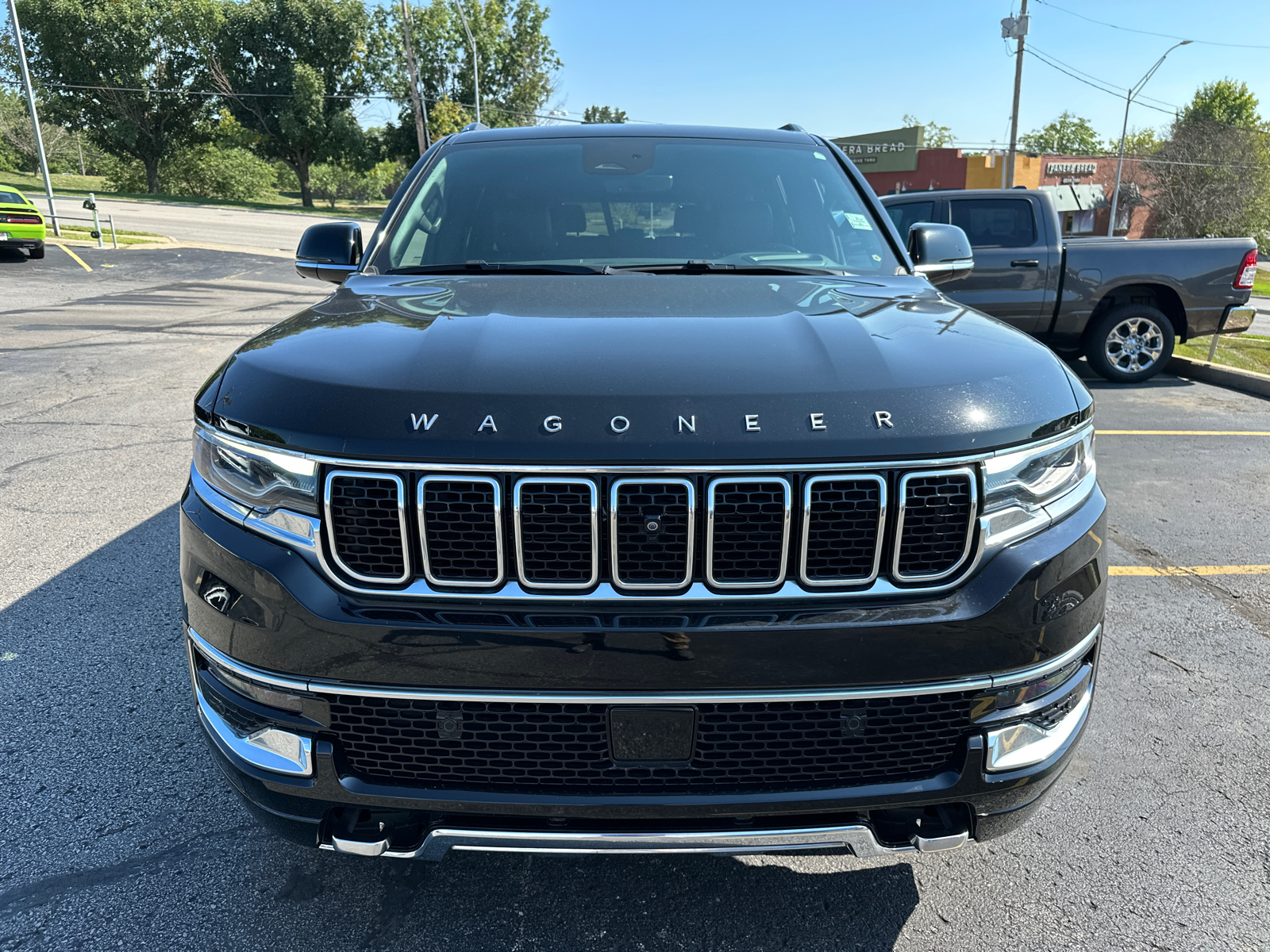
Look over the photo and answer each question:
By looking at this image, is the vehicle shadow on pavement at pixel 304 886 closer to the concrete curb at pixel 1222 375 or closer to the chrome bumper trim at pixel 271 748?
the chrome bumper trim at pixel 271 748

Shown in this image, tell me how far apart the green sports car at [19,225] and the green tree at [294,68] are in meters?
34.1

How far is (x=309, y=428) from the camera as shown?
1.77 metres

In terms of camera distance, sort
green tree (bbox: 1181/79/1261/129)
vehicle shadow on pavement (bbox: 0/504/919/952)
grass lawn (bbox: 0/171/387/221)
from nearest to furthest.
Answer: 1. vehicle shadow on pavement (bbox: 0/504/919/952)
2. grass lawn (bbox: 0/171/387/221)
3. green tree (bbox: 1181/79/1261/129)

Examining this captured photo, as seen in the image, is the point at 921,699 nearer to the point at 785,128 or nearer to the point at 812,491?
the point at 812,491

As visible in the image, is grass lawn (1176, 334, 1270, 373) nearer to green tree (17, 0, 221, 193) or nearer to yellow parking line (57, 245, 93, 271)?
yellow parking line (57, 245, 93, 271)

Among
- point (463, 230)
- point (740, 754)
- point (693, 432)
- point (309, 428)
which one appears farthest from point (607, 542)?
point (463, 230)

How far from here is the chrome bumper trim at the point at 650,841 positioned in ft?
5.82

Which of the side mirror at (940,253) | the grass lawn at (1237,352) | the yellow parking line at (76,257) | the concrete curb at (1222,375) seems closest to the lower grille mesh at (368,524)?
the side mirror at (940,253)

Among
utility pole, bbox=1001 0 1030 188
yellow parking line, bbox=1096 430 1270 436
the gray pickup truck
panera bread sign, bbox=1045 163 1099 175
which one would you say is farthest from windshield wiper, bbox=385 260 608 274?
panera bread sign, bbox=1045 163 1099 175

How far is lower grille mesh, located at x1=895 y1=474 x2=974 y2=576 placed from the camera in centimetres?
174

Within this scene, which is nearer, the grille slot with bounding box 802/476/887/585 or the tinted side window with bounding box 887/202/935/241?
the grille slot with bounding box 802/476/887/585

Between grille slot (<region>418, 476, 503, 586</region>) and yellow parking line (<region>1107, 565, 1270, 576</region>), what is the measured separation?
388 centimetres

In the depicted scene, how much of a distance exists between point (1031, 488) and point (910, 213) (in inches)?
352

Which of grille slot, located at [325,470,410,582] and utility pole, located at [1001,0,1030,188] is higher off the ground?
utility pole, located at [1001,0,1030,188]
